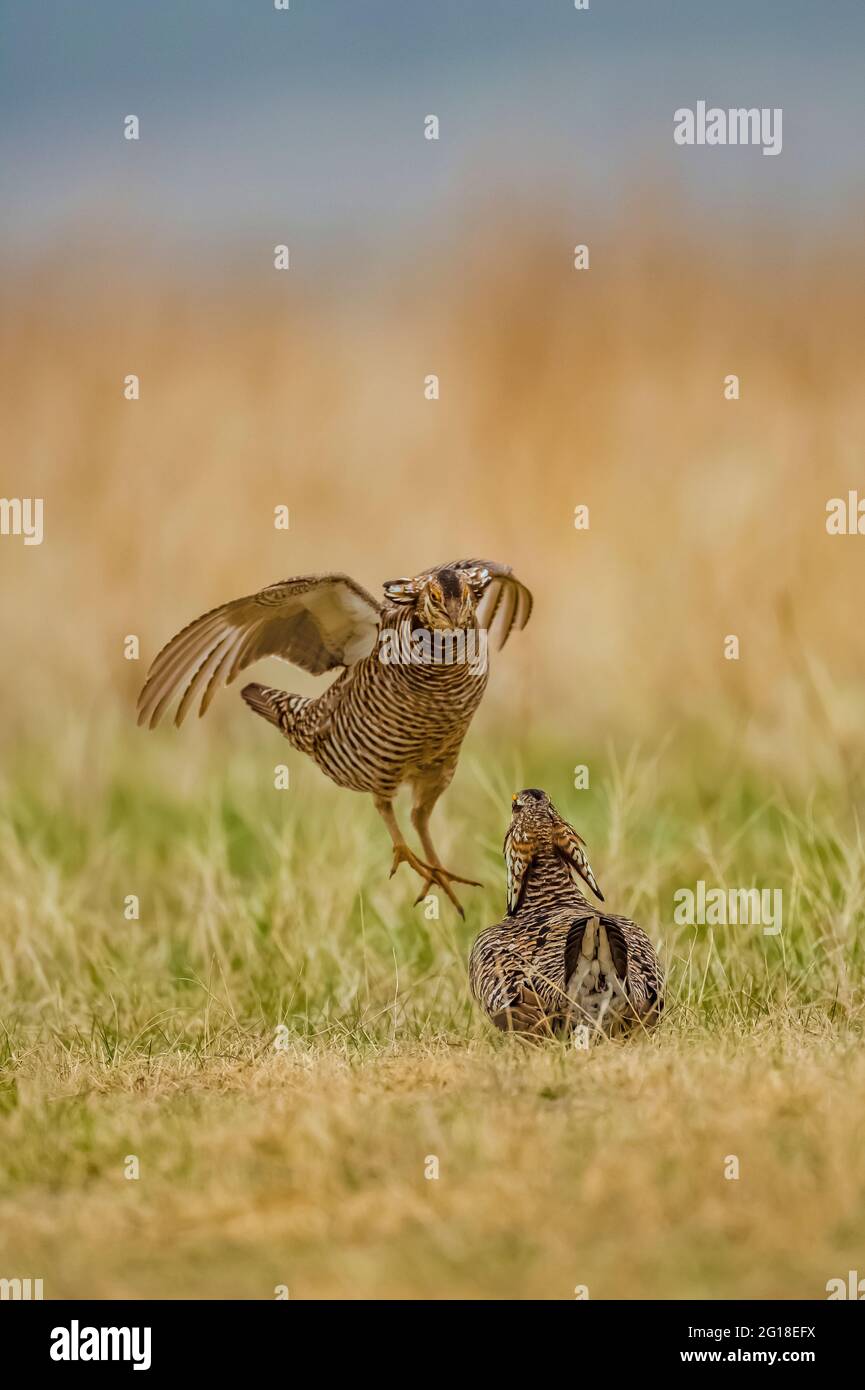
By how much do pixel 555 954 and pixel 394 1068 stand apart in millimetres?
727

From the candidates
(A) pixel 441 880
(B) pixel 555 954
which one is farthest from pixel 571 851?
(A) pixel 441 880

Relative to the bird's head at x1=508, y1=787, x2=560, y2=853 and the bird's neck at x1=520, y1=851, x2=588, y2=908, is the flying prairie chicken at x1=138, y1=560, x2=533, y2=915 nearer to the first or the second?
the bird's head at x1=508, y1=787, x2=560, y2=853

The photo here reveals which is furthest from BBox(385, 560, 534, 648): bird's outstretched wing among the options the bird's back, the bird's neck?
the bird's neck

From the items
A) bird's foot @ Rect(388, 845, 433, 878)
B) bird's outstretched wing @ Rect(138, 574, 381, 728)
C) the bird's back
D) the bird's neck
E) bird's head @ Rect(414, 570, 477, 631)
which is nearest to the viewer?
bird's head @ Rect(414, 570, 477, 631)

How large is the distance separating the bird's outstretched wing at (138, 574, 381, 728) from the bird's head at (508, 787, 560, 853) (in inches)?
42.4

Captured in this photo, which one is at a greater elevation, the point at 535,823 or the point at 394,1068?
the point at 535,823

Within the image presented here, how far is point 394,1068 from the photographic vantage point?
670 centimetres

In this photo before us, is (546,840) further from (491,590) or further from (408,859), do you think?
(491,590)

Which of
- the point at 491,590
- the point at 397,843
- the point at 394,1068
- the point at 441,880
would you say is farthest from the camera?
the point at 491,590

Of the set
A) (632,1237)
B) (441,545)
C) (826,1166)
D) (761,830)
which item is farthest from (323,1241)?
(441,545)

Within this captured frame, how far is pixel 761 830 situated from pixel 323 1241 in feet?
15.6

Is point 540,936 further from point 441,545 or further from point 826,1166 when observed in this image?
point 441,545

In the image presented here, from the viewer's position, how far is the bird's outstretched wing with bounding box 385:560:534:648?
7.64m

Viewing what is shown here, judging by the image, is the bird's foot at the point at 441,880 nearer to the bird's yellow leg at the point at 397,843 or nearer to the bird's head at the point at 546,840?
the bird's yellow leg at the point at 397,843
